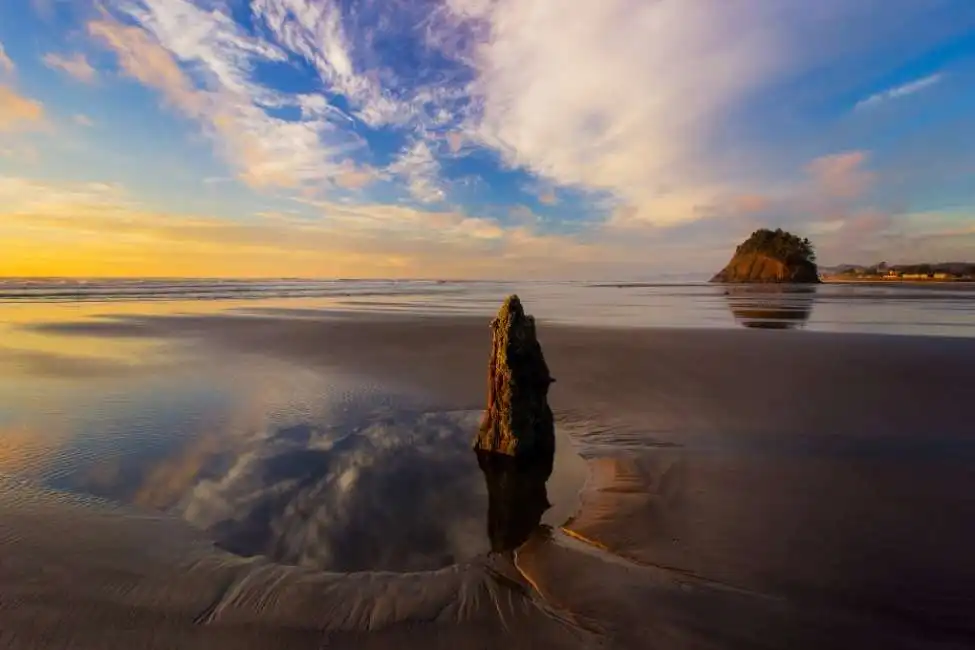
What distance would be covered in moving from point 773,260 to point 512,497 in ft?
331

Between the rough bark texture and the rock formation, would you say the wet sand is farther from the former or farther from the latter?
the rock formation

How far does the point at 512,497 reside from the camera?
5375 millimetres

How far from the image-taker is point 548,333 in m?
18.6

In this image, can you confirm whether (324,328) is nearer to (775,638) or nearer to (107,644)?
(107,644)

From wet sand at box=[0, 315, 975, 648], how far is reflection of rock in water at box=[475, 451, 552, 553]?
25 centimetres

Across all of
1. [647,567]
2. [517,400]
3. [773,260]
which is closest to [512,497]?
[517,400]

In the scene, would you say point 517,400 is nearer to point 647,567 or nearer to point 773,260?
point 647,567

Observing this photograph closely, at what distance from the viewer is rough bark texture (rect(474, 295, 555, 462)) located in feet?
21.2

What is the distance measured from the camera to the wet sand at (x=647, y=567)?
10.3ft

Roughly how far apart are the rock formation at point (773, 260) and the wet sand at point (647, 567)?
91.9 m

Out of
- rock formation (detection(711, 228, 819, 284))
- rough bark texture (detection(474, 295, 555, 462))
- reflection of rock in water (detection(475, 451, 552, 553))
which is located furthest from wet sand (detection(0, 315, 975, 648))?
rock formation (detection(711, 228, 819, 284))

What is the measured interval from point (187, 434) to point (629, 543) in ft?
21.5

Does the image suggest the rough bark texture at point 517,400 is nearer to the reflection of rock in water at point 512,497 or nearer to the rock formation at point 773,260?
the reflection of rock in water at point 512,497

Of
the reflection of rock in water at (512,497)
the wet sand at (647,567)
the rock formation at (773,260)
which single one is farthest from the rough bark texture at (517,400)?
the rock formation at (773,260)
